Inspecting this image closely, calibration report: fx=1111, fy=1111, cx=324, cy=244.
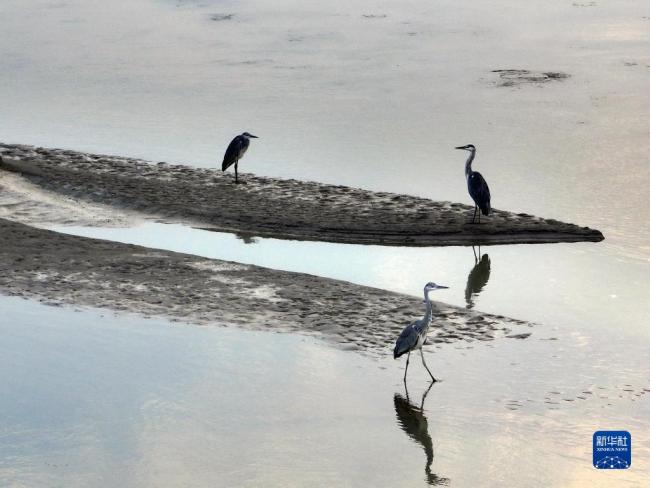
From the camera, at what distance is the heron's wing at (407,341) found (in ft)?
48.4

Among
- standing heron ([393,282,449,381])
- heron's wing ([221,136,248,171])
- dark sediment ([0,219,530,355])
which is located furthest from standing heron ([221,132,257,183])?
standing heron ([393,282,449,381])

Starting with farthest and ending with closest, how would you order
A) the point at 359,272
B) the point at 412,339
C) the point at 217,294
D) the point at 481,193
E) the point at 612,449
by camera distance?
the point at 481,193
the point at 359,272
the point at 217,294
the point at 412,339
the point at 612,449

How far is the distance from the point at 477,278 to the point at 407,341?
18.0ft

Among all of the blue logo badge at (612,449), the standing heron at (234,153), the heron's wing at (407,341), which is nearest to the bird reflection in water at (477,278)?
the heron's wing at (407,341)

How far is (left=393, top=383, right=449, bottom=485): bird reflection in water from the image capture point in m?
13.1

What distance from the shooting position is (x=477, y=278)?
20.0m

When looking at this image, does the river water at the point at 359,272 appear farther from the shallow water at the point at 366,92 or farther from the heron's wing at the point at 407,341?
the heron's wing at the point at 407,341

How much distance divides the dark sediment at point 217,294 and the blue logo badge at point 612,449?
11.5ft

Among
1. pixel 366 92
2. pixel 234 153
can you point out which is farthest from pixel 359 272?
pixel 366 92

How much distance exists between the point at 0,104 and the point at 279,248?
17706 mm

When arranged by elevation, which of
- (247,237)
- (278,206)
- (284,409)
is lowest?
(284,409)

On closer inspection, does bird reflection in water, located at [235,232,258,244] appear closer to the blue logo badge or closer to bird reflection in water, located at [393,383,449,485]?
bird reflection in water, located at [393,383,449,485]

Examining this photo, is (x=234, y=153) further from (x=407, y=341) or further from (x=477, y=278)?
(x=407, y=341)

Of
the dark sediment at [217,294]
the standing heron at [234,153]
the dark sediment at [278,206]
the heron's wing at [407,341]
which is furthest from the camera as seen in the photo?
the standing heron at [234,153]
